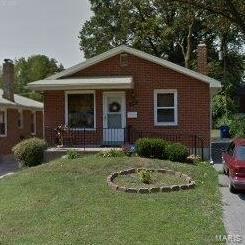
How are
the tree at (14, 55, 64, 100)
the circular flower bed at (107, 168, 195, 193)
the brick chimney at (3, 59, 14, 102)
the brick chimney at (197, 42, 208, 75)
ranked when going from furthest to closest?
1. the tree at (14, 55, 64, 100)
2. the brick chimney at (3, 59, 14, 102)
3. the brick chimney at (197, 42, 208, 75)
4. the circular flower bed at (107, 168, 195, 193)

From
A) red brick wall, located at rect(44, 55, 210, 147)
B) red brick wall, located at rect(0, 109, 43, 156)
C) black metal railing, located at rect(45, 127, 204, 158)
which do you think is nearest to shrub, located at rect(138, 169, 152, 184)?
black metal railing, located at rect(45, 127, 204, 158)

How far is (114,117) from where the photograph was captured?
21.2 meters

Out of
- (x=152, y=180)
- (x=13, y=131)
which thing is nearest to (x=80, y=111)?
(x=13, y=131)

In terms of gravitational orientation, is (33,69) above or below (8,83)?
above

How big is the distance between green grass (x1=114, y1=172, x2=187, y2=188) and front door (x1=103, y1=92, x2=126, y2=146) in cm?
672

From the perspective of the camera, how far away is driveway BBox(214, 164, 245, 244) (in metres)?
9.05

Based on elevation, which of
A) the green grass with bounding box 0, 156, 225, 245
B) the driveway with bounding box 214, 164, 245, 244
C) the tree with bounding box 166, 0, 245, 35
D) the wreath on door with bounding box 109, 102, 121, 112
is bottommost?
the driveway with bounding box 214, 164, 245, 244

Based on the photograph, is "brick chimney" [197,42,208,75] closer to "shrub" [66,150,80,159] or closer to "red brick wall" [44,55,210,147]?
"red brick wall" [44,55,210,147]

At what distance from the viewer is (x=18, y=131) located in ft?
92.9

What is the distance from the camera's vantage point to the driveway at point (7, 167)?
18283mm

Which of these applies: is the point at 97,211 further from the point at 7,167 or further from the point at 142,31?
the point at 142,31

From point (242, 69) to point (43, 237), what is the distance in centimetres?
4310

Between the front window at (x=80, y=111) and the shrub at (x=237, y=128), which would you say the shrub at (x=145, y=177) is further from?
the shrub at (x=237, y=128)

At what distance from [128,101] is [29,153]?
16.8ft
